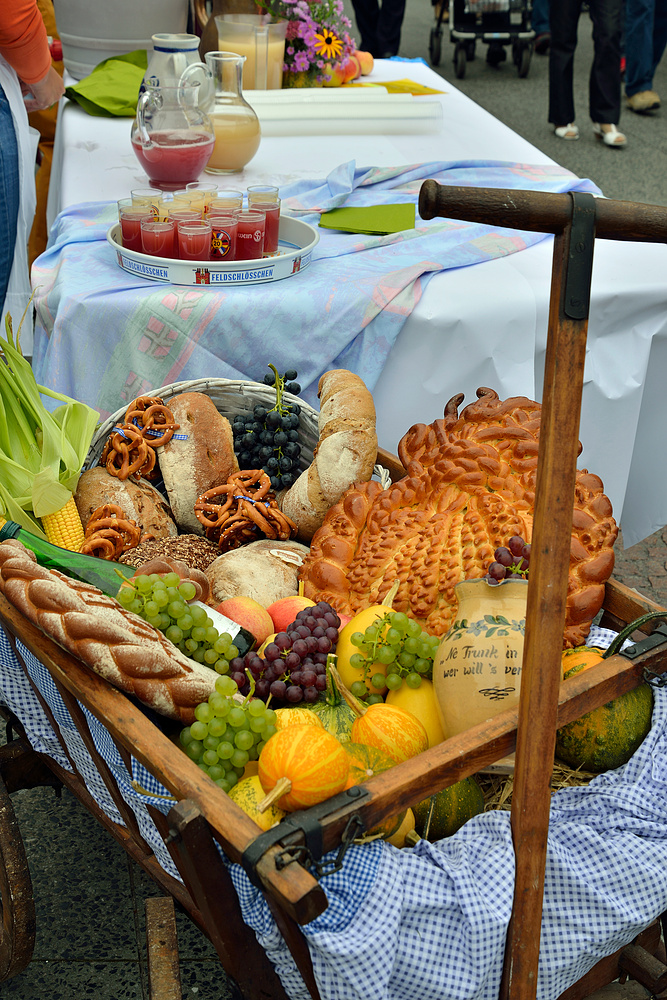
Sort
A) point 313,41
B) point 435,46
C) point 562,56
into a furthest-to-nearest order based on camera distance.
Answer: point 435,46 < point 562,56 < point 313,41

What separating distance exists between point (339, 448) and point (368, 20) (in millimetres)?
6555

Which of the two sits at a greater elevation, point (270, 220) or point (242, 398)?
point (270, 220)

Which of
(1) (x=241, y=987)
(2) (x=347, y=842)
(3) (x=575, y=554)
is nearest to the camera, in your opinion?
(2) (x=347, y=842)

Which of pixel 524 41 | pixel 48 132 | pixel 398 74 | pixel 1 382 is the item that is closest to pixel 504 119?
pixel 524 41

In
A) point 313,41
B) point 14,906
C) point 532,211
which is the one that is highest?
point 313,41

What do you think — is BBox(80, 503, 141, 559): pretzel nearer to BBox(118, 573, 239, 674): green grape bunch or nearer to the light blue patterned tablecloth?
BBox(118, 573, 239, 674): green grape bunch

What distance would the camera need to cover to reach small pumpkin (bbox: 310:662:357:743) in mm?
1026

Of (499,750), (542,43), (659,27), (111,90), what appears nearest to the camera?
(499,750)

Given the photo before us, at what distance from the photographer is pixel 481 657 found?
96 centimetres

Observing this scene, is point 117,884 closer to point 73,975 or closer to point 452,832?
point 73,975

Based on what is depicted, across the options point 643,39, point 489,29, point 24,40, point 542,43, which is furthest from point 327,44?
point 542,43

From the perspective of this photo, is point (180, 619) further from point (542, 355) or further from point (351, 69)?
point (351, 69)

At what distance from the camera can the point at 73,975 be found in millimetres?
1394

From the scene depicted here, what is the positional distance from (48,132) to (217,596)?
2.87m
